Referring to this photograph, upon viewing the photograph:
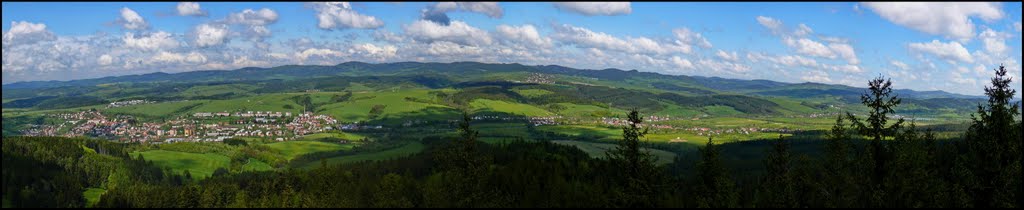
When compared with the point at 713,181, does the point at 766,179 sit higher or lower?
lower

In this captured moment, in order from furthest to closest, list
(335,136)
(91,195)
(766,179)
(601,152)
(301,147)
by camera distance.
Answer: (335,136) → (301,147) → (601,152) → (91,195) → (766,179)

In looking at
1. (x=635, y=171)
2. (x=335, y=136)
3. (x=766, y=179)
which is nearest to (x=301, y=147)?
(x=335, y=136)

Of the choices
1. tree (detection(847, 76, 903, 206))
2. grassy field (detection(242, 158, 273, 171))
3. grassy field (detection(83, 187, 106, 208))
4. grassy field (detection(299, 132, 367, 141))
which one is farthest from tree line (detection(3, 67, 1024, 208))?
grassy field (detection(299, 132, 367, 141))

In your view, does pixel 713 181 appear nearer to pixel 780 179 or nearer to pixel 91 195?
pixel 780 179

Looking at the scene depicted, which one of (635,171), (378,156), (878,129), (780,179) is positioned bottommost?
(378,156)

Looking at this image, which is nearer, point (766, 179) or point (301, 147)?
point (766, 179)

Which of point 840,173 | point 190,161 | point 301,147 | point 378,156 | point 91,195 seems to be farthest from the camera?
point 301,147

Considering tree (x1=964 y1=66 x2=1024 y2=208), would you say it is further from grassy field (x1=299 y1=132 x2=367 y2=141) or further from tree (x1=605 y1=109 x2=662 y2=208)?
grassy field (x1=299 y1=132 x2=367 y2=141)

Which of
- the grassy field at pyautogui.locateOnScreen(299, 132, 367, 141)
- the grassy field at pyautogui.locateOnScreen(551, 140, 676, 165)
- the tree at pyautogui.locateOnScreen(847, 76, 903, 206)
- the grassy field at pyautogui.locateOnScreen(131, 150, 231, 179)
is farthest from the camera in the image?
the grassy field at pyautogui.locateOnScreen(299, 132, 367, 141)
